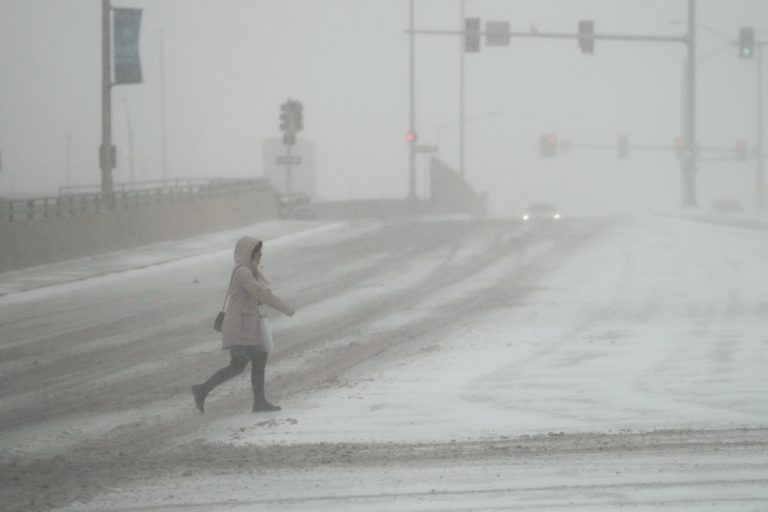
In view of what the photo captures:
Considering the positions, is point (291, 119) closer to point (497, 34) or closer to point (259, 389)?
point (497, 34)

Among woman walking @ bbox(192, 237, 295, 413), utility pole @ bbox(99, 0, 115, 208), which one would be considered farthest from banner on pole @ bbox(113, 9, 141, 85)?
woman walking @ bbox(192, 237, 295, 413)

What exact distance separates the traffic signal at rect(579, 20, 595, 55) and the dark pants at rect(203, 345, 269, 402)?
1197 inches

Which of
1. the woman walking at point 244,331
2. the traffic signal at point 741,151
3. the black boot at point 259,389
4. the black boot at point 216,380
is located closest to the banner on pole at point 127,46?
the woman walking at point 244,331

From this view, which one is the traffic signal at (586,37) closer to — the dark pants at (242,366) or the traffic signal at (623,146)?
the dark pants at (242,366)

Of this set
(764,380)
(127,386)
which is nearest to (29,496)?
(127,386)

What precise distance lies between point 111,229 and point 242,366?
22870mm

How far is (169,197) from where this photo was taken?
4372cm

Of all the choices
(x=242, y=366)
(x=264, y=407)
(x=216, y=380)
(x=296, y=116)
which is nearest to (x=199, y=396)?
(x=216, y=380)

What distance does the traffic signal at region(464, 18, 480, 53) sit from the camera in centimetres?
4155

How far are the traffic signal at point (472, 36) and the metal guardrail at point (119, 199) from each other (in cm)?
979

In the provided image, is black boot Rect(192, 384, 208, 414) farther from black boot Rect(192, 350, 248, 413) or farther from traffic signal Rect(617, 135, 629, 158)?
traffic signal Rect(617, 135, 629, 158)

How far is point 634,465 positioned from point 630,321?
10.7 meters

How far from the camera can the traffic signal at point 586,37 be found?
42125 mm

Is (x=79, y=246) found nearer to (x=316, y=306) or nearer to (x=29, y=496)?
(x=316, y=306)
